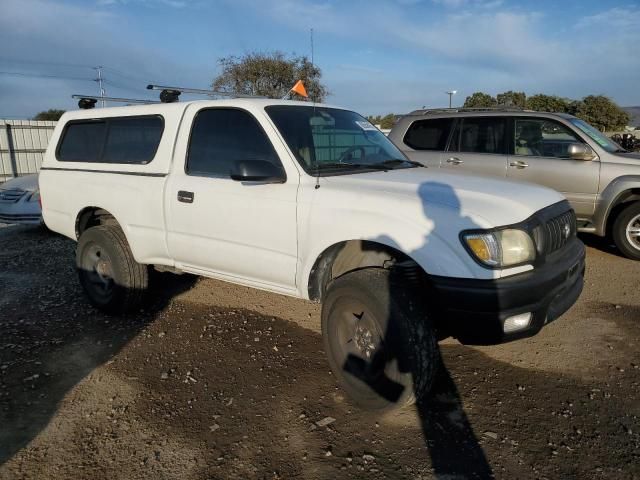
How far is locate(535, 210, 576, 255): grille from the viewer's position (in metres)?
2.95

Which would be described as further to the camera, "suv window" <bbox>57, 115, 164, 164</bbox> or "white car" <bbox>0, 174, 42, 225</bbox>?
"white car" <bbox>0, 174, 42, 225</bbox>

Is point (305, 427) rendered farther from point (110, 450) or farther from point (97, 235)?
point (97, 235)

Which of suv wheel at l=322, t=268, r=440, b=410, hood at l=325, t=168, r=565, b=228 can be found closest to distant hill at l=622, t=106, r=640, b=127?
hood at l=325, t=168, r=565, b=228

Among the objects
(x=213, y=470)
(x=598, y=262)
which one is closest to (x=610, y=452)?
(x=213, y=470)

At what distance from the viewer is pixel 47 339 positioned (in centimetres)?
425

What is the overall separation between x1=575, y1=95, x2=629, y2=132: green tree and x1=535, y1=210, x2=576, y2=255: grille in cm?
3824

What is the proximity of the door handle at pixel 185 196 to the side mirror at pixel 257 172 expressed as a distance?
70 cm

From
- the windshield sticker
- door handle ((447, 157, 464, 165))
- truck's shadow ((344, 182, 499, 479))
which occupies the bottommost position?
truck's shadow ((344, 182, 499, 479))

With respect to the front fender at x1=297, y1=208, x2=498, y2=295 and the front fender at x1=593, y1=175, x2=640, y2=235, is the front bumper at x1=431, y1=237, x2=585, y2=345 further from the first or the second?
the front fender at x1=593, y1=175, x2=640, y2=235

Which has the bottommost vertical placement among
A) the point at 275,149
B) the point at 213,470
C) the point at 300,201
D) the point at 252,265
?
the point at 213,470

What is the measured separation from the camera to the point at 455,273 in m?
2.74

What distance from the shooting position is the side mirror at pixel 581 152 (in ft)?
20.9

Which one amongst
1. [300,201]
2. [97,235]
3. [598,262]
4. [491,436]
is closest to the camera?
[491,436]

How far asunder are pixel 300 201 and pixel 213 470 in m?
1.68
